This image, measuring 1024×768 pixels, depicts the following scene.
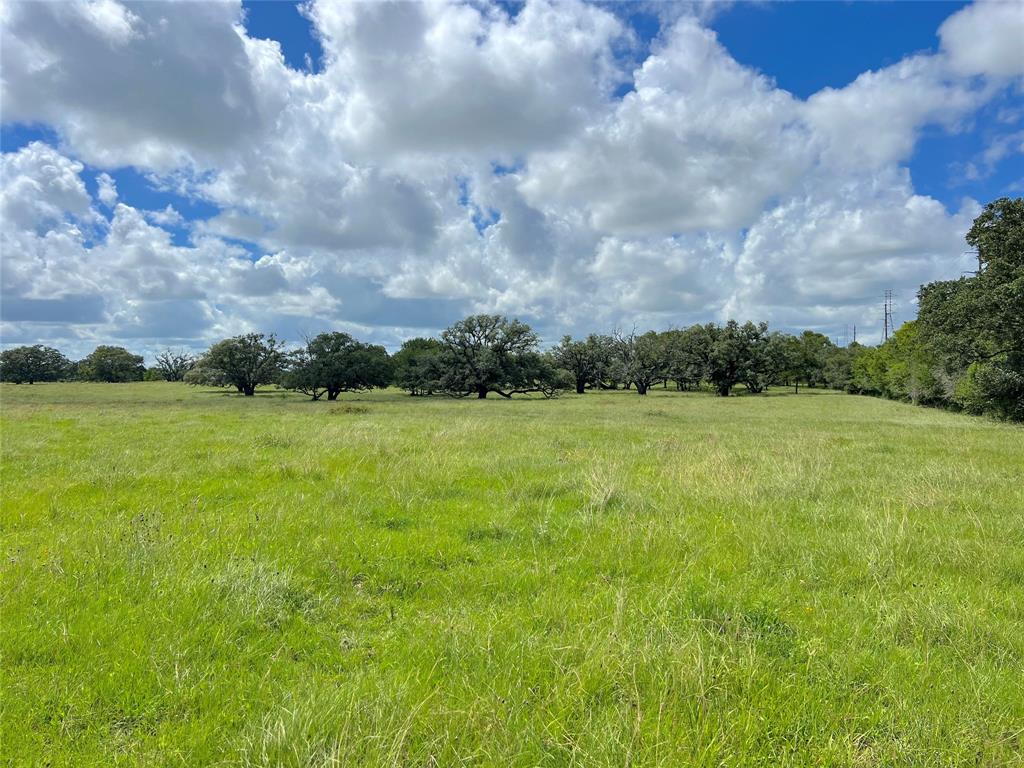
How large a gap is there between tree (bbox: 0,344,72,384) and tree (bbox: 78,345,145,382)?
19.1ft

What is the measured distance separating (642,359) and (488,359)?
106 feet

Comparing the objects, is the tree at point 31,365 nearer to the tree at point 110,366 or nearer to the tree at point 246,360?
the tree at point 110,366

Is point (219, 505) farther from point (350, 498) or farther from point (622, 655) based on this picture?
point (622, 655)

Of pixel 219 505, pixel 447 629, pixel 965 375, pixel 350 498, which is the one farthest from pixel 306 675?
pixel 965 375

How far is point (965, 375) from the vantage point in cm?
4231

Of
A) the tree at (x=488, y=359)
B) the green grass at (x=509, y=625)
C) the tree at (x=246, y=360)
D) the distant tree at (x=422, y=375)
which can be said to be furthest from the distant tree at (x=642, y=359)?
the green grass at (x=509, y=625)

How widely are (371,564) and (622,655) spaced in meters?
3.37

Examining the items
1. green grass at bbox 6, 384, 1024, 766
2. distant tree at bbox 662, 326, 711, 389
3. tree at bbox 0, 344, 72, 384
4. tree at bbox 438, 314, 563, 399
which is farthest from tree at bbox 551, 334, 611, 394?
tree at bbox 0, 344, 72, 384

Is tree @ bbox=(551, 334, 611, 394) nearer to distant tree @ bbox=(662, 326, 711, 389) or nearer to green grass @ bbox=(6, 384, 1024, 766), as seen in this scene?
distant tree @ bbox=(662, 326, 711, 389)

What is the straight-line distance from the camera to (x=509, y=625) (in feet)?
15.5

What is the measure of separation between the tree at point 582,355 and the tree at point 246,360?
144ft

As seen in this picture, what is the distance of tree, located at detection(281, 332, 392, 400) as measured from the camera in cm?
5597

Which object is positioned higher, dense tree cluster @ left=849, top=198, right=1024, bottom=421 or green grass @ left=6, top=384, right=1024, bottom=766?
dense tree cluster @ left=849, top=198, right=1024, bottom=421

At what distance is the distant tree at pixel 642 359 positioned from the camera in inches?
3105
